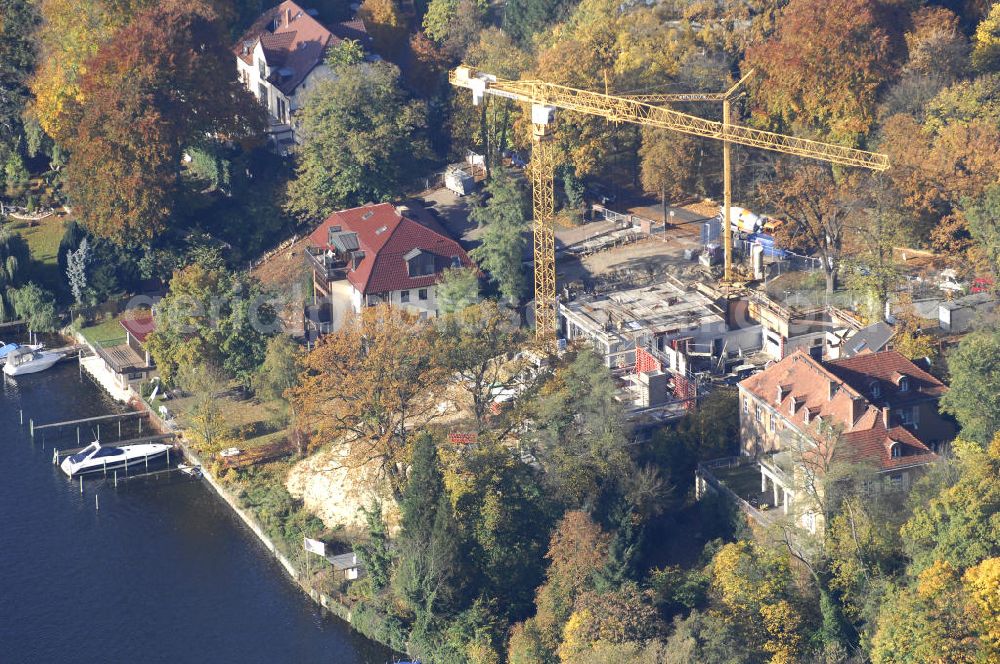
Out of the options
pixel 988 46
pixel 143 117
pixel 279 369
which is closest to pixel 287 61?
pixel 143 117

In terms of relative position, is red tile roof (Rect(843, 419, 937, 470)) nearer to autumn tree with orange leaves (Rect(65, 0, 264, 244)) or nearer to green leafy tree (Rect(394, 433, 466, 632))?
green leafy tree (Rect(394, 433, 466, 632))

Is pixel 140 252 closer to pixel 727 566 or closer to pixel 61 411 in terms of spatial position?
pixel 61 411

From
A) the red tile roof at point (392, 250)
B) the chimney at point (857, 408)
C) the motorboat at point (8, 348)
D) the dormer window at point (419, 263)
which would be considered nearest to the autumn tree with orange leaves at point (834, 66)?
the red tile roof at point (392, 250)

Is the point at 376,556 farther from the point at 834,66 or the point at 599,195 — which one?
the point at 834,66

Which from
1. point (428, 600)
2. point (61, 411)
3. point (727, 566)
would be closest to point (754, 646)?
point (727, 566)

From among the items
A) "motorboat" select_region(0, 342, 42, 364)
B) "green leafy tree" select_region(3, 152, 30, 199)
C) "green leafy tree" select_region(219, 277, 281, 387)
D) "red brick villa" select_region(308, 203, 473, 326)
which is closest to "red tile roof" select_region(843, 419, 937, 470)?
"red brick villa" select_region(308, 203, 473, 326)

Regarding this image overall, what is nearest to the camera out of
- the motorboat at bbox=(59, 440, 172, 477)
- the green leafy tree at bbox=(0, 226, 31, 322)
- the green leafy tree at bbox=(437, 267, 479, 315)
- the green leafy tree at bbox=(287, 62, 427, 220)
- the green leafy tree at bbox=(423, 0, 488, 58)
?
the motorboat at bbox=(59, 440, 172, 477)
